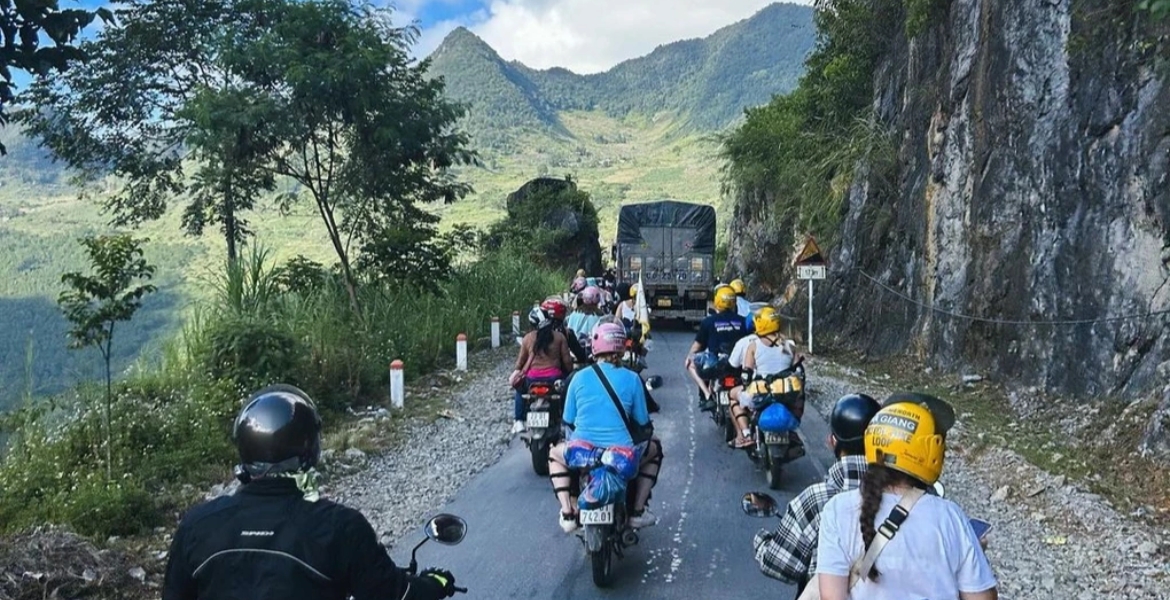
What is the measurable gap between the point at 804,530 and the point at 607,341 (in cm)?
315

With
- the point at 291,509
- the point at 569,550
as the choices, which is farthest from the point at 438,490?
the point at 291,509

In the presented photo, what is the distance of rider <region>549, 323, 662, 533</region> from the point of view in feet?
21.9

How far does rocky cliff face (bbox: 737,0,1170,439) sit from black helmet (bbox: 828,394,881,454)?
6868 mm

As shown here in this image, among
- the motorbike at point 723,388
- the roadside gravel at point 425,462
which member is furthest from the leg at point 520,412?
the motorbike at point 723,388

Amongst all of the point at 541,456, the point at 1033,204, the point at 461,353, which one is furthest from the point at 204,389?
the point at 1033,204

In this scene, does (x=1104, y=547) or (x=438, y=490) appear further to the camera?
(x=438, y=490)

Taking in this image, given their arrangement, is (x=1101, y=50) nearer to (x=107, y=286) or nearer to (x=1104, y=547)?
(x=1104, y=547)

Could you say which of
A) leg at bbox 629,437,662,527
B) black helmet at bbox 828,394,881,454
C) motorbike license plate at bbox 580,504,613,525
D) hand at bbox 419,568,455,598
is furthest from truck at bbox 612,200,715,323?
hand at bbox 419,568,455,598

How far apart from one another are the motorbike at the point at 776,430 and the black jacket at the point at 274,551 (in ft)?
20.7

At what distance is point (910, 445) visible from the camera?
2.99 metres

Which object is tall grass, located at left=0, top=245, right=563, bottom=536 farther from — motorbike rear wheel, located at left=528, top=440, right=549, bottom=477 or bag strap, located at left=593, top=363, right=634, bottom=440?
bag strap, located at left=593, top=363, right=634, bottom=440

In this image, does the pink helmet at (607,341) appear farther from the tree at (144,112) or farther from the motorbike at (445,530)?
the tree at (144,112)

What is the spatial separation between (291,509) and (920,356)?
1557 cm

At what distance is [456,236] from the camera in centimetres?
2164
